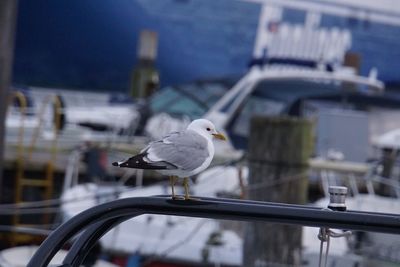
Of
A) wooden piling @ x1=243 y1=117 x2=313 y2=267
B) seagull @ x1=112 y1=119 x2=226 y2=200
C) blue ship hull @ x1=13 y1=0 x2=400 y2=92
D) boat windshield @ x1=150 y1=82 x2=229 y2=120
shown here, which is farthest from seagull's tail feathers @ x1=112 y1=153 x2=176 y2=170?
blue ship hull @ x1=13 y1=0 x2=400 y2=92

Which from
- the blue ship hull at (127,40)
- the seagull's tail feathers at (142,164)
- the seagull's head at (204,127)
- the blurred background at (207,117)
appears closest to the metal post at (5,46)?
the blurred background at (207,117)

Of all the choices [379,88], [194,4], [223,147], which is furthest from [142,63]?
[194,4]

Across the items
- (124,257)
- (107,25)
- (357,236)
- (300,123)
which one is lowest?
(124,257)

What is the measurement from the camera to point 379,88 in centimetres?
1392

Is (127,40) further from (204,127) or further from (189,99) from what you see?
(204,127)

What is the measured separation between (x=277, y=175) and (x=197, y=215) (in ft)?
13.5

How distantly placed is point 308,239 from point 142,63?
38.3ft

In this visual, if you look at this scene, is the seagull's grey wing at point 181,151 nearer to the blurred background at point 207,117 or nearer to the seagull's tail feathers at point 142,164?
the seagull's tail feathers at point 142,164

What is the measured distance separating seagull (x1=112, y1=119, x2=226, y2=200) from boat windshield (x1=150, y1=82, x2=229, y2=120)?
33.5ft

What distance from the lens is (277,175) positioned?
628 cm

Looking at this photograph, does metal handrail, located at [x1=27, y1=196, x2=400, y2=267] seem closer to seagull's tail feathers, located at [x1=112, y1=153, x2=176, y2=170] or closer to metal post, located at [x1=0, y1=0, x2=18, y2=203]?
seagull's tail feathers, located at [x1=112, y1=153, x2=176, y2=170]

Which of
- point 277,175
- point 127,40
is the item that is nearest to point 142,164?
point 277,175

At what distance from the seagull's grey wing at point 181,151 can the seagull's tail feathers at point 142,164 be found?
0.03 feet

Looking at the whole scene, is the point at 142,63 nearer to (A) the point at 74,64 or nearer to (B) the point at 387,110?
(B) the point at 387,110
